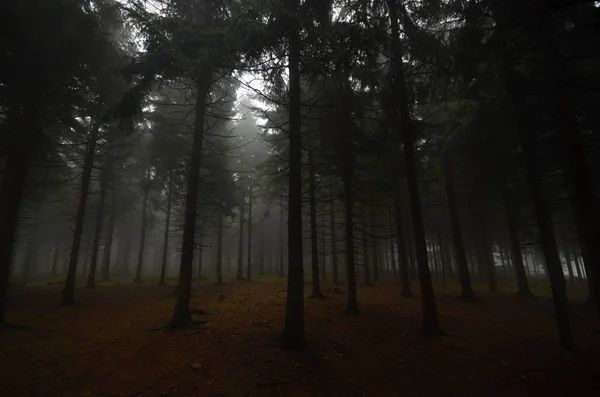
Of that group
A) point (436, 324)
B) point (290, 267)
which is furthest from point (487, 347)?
point (290, 267)

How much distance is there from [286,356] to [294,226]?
10.5ft

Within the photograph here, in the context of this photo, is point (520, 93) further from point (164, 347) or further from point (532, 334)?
point (164, 347)

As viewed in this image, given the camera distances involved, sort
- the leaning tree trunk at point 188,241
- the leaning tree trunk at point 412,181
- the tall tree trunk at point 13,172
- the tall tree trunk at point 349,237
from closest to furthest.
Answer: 1. the leaning tree trunk at point 412,181
2. the leaning tree trunk at point 188,241
3. the tall tree trunk at point 13,172
4. the tall tree trunk at point 349,237

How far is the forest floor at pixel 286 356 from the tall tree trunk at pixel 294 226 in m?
0.55

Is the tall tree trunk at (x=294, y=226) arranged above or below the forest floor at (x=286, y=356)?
above

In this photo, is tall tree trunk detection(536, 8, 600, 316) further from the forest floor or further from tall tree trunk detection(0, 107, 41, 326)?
tall tree trunk detection(0, 107, 41, 326)

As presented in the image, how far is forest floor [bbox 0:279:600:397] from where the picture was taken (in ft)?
19.3

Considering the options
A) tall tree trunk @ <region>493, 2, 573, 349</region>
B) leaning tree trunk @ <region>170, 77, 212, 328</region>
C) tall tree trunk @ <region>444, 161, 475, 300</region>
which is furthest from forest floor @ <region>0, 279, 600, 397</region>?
tall tree trunk @ <region>444, 161, 475, 300</region>

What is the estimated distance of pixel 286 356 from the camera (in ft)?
23.3

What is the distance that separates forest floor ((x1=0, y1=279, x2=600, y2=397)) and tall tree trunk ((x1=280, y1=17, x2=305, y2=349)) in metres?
0.55

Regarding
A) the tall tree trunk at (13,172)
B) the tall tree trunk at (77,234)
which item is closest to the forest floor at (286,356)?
the tall tree trunk at (77,234)

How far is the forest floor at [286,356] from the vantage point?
19.3 ft

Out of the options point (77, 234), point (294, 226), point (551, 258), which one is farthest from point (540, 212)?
point (77, 234)

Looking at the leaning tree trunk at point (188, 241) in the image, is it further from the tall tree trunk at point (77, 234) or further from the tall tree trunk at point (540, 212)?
the tall tree trunk at point (540, 212)
